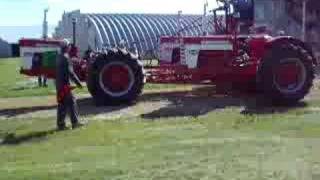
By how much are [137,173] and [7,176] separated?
166 centimetres

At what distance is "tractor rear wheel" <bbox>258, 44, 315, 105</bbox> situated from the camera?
56.3ft

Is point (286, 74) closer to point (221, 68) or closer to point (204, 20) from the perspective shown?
point (221, 68)

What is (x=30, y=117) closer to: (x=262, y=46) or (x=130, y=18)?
(x=262, y=46)

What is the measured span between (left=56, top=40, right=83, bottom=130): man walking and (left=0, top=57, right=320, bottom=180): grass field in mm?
292

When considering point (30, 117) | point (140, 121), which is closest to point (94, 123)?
point (140, 121)

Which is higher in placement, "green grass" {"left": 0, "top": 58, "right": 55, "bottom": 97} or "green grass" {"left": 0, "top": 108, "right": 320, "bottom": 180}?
"green grass" {"left": 0, "top": 108, "right": 320, "bottom": 180}

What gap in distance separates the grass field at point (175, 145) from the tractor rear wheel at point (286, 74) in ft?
1.28

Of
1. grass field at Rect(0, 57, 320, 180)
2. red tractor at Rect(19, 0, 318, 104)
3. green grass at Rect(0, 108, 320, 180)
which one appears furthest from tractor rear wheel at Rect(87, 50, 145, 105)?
green grass at Rect(0, 108, 320, 180)

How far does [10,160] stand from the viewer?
1164 cm

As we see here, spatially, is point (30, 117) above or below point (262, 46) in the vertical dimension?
below

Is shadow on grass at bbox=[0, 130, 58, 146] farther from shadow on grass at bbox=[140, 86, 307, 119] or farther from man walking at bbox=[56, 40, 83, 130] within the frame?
shadow on grass at bbox=[140, 86, 307, 119]

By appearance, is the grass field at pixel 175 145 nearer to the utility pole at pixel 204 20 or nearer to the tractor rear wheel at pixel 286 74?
the tractor rear wheel at pixel 286 74

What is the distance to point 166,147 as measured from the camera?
12.0 m

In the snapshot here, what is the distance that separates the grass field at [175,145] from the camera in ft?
33.3
